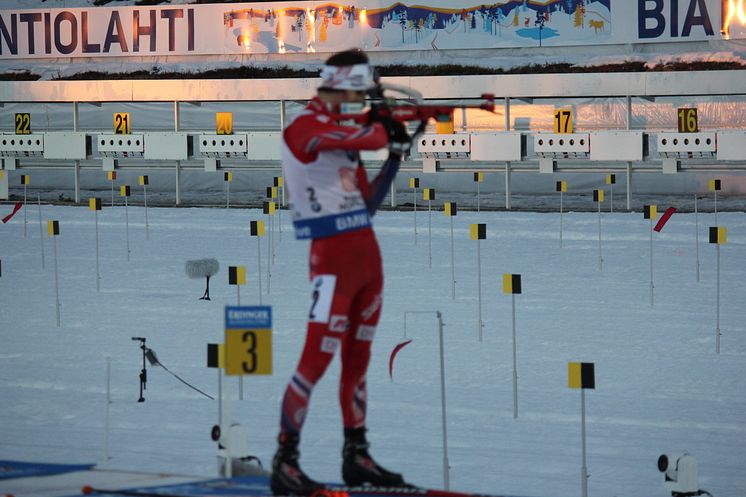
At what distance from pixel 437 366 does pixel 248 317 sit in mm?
6268

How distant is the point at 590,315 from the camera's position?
14.1 metres

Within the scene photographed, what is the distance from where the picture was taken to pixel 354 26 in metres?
30.9

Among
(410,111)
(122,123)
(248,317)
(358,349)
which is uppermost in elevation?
(122,123)

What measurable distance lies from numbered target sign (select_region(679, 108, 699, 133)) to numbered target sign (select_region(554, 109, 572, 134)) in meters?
2.27

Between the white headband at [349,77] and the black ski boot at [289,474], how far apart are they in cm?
126

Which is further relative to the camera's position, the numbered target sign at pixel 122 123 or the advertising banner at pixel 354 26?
the numbered target sign at pixel 122 123

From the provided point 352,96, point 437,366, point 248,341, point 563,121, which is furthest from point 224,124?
point 352,96

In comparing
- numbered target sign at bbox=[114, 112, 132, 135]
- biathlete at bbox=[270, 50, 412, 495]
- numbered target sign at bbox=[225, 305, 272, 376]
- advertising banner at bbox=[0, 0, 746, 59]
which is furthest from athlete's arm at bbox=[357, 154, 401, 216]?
numbered target sign at bbox=[114, 112, 132, 135]

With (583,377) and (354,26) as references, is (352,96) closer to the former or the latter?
(583,377)

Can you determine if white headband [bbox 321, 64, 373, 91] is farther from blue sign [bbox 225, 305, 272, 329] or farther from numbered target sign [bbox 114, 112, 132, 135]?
numbered target sign [bbox 114, 112, 132, 135]

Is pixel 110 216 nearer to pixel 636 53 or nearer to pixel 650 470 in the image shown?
pixel 636 53

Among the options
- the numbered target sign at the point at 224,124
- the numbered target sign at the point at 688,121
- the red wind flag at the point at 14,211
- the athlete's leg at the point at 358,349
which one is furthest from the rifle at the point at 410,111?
the numbered target sign at the point at 224,124

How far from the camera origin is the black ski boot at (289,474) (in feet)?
15.4

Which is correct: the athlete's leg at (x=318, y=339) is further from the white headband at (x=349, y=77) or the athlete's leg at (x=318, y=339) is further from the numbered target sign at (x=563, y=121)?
the numbered target sign at (x=563, y=121)
